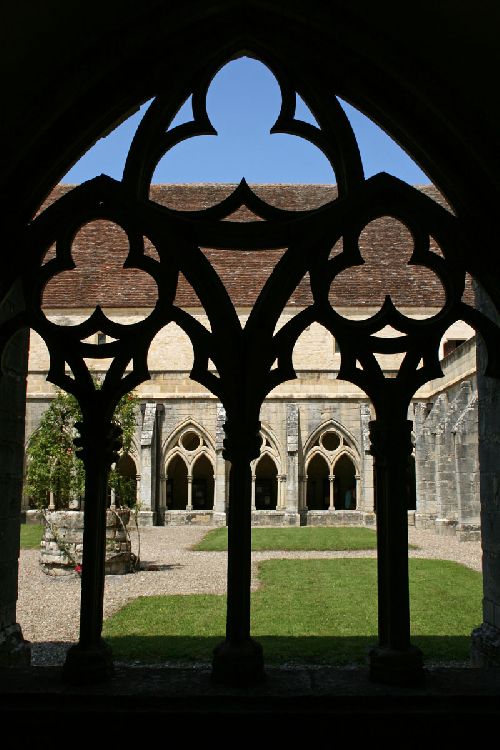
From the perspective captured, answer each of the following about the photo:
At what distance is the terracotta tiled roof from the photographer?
2406 centimetres

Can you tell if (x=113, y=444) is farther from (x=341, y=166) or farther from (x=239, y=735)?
(x=341, y=166)

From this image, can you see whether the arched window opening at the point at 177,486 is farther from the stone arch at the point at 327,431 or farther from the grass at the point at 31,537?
the grass at the point at 31,537

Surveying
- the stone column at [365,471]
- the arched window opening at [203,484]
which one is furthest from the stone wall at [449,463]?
the arched window opening at [203,484]

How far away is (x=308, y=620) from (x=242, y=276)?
18.9 meters

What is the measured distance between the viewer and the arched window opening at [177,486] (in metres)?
27.4

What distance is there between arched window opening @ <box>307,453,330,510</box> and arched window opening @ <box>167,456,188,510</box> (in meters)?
4.57

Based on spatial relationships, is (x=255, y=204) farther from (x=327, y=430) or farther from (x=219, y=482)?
(x=327, y=430)

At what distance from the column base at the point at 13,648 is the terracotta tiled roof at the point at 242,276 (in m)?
19.9

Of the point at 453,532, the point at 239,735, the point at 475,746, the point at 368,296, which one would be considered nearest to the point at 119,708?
the point at 239,735

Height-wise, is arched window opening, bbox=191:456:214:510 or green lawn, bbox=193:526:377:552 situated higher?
arched window opening, bbox=191:456:214:510

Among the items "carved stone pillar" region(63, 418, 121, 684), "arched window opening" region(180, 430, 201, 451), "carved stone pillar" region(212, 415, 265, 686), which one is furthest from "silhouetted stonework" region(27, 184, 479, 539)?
"carved stone pillar" region(63, 418, 121, 684)

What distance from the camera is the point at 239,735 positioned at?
203 centimetres

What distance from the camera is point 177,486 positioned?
91.5ft

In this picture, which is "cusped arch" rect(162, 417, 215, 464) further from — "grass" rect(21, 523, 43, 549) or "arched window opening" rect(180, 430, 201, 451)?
"grass" rect(21, 523, 43, 549)
